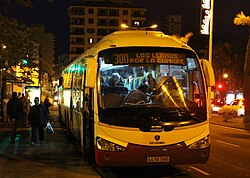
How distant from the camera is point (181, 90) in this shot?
10305 mm

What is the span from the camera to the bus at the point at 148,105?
9664 millimetres

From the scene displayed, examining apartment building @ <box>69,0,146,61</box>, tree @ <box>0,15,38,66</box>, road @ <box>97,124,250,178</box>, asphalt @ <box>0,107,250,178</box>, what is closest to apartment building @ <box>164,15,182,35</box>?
apartment building @ <box>69,0,146,61</box>

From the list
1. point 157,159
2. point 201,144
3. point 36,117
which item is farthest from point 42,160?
point 201,144

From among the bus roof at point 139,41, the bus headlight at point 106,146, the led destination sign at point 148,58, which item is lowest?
the bus headlight at point 106,146

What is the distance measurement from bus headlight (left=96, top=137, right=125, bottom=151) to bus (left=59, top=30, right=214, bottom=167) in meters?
0.02

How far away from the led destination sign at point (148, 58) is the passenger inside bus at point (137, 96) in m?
0.58

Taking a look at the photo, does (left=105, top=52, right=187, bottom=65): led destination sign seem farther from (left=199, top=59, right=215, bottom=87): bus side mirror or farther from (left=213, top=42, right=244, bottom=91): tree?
(left=213, top=42, right=244, bottom=91): tree

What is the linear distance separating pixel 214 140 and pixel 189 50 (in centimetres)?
937

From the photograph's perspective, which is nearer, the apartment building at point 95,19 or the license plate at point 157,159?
the license plate at point 157,159

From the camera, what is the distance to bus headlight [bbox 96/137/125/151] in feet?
31.7

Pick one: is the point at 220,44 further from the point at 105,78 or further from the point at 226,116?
the point at 105,78

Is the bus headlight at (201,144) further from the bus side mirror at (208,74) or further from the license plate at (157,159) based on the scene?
the bus side mirror at (208,74)

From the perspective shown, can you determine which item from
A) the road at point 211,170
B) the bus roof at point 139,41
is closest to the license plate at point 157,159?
the road at point 211,170

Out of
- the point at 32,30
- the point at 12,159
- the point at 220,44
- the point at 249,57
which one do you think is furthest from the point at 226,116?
the point at 220,44
